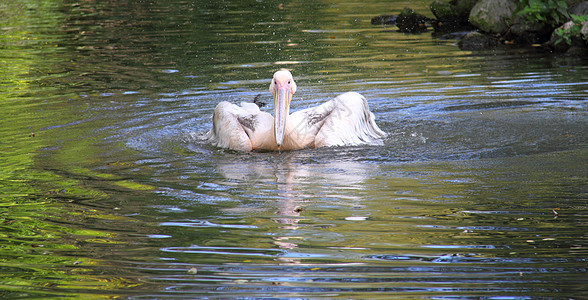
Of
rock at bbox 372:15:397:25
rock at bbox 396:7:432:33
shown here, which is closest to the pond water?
rock at bbox 396:7:432:33

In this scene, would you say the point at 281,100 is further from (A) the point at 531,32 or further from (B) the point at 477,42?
(A) the point at 531,32

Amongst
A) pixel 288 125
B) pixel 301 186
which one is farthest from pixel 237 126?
pixel 301 186

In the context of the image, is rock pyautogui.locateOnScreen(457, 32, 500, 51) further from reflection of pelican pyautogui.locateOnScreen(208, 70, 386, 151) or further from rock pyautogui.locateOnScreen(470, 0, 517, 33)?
reflection of pelican pyautogui.locateOnScreen(208, 70, 386, 151)

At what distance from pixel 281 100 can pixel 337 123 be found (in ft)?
2.23

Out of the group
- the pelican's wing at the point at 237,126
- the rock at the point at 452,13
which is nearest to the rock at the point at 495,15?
the rock at the point at 452,13

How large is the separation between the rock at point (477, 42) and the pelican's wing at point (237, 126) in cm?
800

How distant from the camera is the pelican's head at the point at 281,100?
7.09 meters

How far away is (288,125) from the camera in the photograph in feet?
24.2

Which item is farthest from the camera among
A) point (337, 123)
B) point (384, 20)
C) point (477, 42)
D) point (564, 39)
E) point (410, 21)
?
point (384, 20)

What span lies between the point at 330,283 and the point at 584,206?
7.47 ft

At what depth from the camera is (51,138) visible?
809cm

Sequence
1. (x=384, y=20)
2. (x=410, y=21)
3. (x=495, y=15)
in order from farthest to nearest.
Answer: (x=384, y=20)
(x=410, y=21)
(x=495, y=15)

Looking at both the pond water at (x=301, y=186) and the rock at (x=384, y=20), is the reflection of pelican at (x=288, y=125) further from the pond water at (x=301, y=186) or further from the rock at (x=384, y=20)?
the rock at (x=384, y=20)

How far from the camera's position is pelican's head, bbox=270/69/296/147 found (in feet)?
23.2
